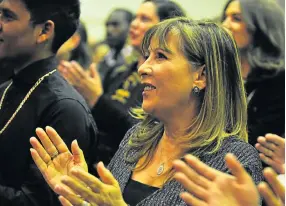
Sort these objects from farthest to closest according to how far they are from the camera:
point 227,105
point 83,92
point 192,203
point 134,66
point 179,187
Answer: point 134,66 → point 83,92 → point 227,105 → point 179,187 → point 192,203

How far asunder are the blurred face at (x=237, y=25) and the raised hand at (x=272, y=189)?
1460 mm

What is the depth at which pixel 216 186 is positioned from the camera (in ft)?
4.32

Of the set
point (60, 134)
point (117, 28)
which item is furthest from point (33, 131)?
point (117, 28)

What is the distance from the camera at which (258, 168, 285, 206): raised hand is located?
4.14 feet

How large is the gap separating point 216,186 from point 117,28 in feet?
13.6

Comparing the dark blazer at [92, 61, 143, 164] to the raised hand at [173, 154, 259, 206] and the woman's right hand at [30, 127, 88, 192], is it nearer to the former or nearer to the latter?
the woman's right hand at [30, 127, 88, 192]

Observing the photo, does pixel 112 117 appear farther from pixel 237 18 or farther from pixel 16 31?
pixel 237 18

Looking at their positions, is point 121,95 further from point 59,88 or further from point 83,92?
point 59,88

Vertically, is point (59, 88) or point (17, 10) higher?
point (17, 10)

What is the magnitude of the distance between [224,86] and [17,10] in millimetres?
781

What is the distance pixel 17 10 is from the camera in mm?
2176

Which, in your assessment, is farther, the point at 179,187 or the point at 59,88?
the point at 59,88

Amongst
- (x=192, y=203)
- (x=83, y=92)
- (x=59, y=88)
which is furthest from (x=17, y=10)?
(x=192, y=203)

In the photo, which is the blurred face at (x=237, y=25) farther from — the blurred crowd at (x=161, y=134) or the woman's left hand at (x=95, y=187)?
the woman's left hand at (x=95, y=187)
